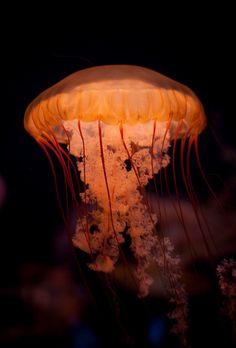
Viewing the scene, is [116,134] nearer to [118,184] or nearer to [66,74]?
[118,184]

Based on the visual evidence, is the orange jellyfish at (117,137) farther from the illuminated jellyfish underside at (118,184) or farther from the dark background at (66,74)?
the dark background at (66,74)

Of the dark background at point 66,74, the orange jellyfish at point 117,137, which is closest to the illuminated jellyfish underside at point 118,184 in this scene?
the orange jellyfish at point 117,137

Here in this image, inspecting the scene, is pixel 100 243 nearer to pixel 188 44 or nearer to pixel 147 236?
pixel 147 236

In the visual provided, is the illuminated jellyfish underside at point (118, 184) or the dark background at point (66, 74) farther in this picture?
the dark background at point (66, 74)

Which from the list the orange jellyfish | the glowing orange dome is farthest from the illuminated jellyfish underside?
the glowing orange dome

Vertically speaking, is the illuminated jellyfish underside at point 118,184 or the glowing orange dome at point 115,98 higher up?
the glowing orange dome at point 115,98

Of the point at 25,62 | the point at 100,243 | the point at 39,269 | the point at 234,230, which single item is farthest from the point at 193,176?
the point at 25,62
